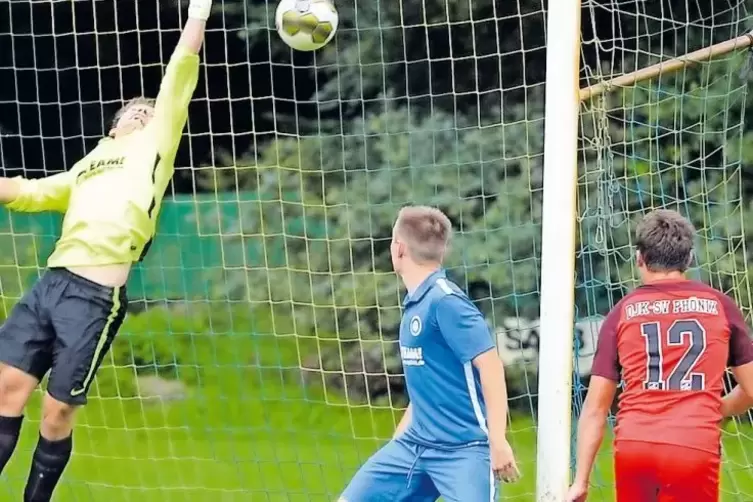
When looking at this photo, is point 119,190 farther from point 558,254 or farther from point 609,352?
point 609,352

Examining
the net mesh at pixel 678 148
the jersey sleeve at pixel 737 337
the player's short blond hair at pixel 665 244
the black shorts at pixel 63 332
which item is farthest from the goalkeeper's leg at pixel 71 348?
the net mesh at pixel 678 148

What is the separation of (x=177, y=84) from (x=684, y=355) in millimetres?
2381

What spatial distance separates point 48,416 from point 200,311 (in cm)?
363

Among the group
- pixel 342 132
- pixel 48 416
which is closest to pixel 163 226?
pixel 342 132

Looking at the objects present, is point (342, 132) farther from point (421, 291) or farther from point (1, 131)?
point (421, 291)

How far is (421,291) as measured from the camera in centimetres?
→ 452

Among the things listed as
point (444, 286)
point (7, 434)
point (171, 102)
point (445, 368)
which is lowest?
point (7, 434)

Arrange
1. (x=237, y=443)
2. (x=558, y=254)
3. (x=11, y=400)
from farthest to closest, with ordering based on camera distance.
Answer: (x=237, y=443) → (x=11, y=400) → (x=558, y=254)

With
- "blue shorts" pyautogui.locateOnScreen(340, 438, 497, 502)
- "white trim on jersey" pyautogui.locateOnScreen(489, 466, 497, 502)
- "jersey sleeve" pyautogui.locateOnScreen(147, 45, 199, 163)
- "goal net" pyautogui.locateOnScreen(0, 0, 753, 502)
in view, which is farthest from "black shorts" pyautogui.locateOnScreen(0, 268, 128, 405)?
"goal net" pyautogui.locateOnScreen(0, 0, 753, 502)

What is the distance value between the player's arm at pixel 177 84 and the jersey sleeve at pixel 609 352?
80.3 inches

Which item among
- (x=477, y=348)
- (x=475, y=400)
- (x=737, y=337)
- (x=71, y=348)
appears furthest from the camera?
(x=71, y=348)

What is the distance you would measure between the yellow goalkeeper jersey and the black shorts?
0.11 meters

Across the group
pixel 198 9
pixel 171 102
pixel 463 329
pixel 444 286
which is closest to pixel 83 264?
pixel 171 102

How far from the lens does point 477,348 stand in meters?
4.33
